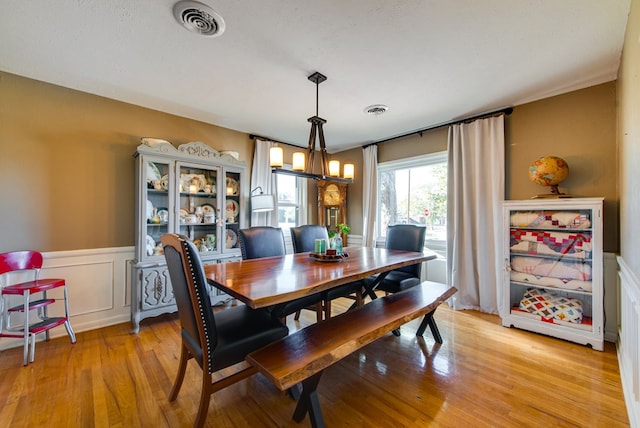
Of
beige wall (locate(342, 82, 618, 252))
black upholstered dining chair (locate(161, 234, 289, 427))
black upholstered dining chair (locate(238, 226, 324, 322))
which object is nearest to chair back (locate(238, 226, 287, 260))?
black upholstered dining chair (locate(238, 226, 324, 322))

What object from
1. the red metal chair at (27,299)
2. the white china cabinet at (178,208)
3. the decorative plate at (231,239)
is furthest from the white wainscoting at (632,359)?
the red metal chair at (27,299)

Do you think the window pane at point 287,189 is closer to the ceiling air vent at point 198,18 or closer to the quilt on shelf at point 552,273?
the ceiling air vent at point 198,18

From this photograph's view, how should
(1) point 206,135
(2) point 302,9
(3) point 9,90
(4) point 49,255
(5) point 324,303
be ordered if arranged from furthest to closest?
(1) point 206,135 → (5) point 324,303 → (4) point 49,255 → (3) point 9,90 → (2) point 302,9

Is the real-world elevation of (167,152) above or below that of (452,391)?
above

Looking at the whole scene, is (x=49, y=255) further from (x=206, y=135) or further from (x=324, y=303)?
(x=324, y=303)

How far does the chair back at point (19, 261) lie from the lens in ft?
7.22

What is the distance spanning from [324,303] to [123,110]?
310 cm

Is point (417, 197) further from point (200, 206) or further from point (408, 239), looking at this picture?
point (200, 206)

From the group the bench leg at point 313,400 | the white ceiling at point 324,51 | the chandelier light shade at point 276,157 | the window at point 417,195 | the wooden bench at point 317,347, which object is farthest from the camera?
the window at point 417,195

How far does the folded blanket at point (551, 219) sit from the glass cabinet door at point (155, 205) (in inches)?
152

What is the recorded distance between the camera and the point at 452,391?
1758 millimetres

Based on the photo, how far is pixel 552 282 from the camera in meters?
2.58

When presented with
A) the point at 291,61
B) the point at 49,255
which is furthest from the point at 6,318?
the point at 291,61

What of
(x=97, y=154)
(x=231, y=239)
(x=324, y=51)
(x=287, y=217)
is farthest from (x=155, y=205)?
(x=324, y=51)
